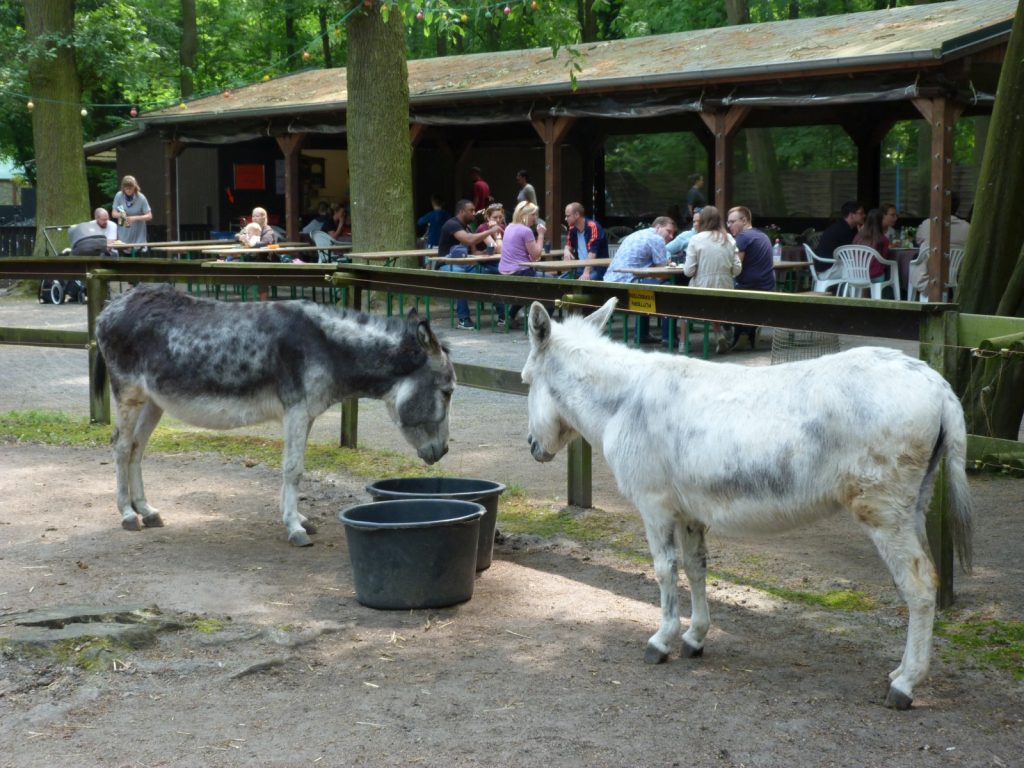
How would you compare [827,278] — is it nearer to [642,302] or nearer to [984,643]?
[642,302]

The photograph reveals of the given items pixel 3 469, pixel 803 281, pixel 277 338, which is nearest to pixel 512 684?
pixel 277 338

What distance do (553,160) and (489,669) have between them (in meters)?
14.5

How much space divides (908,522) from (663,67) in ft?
43.9

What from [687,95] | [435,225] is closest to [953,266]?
[687,95]

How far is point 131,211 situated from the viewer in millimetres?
21531

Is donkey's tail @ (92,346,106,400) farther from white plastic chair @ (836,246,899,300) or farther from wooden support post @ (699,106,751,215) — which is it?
white plastic chair @ (836,246,899,300)

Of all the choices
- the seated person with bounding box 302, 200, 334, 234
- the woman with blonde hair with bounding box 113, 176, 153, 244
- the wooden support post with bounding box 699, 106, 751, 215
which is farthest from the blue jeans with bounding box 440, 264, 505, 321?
the seated person with bounding box 302, 200, 334, 234

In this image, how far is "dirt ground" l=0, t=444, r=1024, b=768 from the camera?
3879 millimetres

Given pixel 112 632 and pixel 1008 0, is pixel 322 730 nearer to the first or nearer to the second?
pixel 112 632

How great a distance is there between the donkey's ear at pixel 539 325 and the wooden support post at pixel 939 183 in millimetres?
9962

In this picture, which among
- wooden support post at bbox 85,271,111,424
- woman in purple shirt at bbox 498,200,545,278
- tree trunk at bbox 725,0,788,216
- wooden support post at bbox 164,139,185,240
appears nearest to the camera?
wooden support post at bbox 85,271,111,424

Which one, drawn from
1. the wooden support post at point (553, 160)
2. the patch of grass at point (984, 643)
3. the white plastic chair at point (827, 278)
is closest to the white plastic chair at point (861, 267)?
the white plastic chair at point (827, 278)

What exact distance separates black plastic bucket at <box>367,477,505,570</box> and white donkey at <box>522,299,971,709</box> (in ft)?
3.48

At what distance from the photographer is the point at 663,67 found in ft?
54.6
